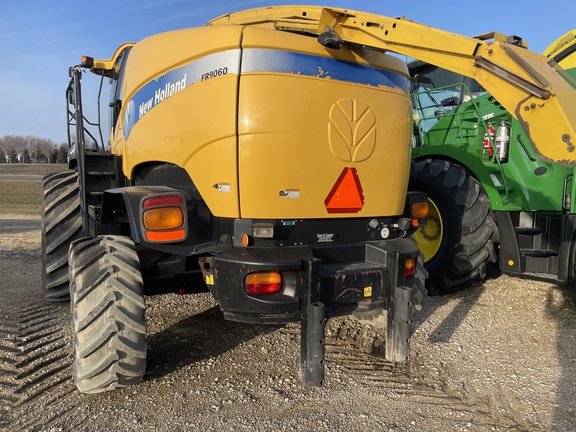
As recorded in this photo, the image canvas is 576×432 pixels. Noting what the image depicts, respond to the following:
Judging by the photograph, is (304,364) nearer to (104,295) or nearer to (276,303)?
(276,303)

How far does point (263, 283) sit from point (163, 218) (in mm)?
739

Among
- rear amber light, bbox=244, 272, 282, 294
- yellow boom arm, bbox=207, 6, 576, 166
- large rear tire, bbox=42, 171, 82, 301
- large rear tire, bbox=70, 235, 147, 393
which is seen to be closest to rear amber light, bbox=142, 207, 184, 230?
large rear tire, bbox=70, 235, 147, 393

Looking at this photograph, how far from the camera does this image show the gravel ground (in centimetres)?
280

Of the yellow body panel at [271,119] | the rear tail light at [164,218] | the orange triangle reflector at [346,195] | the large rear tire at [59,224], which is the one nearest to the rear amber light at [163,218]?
the rear tail light at [164,218]

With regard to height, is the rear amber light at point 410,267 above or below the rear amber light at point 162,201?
below

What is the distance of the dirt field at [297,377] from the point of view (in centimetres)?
280

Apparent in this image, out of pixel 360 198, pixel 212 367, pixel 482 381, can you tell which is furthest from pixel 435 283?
pixel 212 367

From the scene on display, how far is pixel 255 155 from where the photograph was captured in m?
2.91

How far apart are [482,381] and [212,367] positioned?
1.92m

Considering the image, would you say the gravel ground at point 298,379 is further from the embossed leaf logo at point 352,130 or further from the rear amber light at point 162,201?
the embossed leaf logo at point 352,130

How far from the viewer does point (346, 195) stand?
3213 mm

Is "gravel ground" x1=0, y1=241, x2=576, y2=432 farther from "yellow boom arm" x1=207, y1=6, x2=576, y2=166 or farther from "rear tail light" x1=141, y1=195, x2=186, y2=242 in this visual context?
"yellow boom arm" x1=207, y1=6, x2=576, y2=166

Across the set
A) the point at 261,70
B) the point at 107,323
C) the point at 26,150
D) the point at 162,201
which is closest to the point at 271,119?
the point at 261,70

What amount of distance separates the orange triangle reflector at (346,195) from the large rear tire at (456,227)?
90.7 inches
